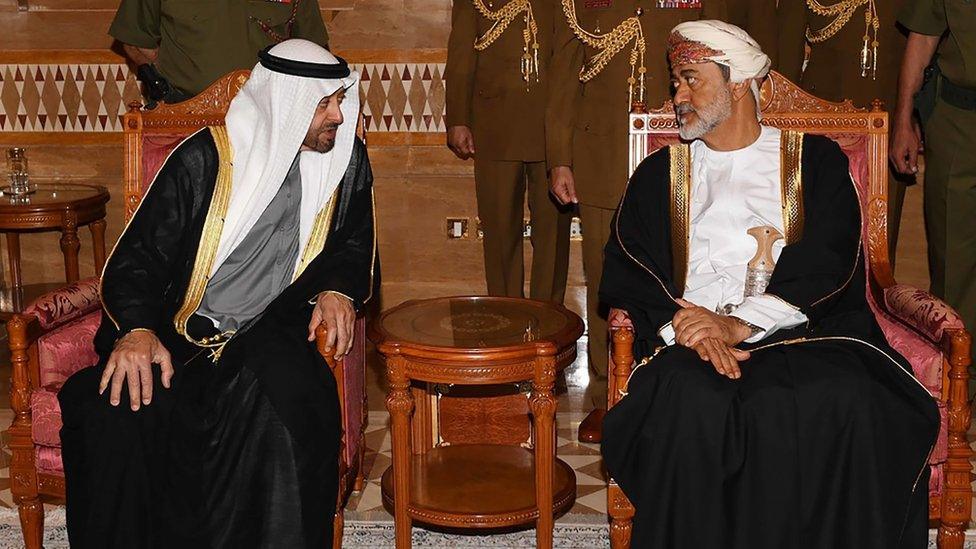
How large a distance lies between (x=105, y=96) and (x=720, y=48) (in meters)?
4.02

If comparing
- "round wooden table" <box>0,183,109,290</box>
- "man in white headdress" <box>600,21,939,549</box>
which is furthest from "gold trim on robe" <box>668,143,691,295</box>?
"round wooden table" <box>0,183,109,290</box>

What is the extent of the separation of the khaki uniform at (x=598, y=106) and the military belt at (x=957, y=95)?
3.34ft

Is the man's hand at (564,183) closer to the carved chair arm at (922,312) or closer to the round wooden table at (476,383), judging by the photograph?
the round wooden table at (476,383)

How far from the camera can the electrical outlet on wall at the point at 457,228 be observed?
6.95m

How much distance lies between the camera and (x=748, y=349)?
12.8 ft

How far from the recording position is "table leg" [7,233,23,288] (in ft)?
22.6

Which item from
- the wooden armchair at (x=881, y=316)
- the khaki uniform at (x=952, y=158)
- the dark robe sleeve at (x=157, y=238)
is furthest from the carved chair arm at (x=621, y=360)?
the khaki uniform at (x=952, y=158)

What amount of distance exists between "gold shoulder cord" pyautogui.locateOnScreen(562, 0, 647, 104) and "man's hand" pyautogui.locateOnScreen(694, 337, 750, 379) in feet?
5.07

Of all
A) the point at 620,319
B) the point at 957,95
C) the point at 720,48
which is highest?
the point at 720,48

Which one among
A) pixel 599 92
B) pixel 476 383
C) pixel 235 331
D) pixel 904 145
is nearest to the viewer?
pixel 476 383

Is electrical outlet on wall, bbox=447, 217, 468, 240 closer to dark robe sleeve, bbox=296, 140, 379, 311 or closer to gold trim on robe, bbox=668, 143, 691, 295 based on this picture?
dark robe sleeve, bbox=296, 140, 379, 311

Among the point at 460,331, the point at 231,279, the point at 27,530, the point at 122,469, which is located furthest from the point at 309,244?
the point at 27,530

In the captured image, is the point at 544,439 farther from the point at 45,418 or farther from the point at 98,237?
the point at 98,237

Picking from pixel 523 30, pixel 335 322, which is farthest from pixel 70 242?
pixel 335 322
